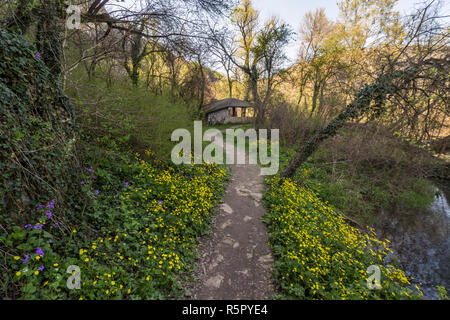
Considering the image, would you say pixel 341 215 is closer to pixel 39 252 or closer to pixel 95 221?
pixel 95 221

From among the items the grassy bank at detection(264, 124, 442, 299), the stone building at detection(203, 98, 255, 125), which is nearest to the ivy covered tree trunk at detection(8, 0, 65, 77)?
the grassy bank at detection(264, 124, 442, 299)

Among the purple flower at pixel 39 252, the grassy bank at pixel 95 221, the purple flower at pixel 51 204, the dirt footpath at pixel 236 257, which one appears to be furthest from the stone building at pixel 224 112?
the purple flower at pixel 39 252

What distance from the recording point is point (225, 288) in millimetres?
2662

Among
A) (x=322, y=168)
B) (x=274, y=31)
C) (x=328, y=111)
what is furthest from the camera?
(x=274, y=31)

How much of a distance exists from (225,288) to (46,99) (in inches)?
162

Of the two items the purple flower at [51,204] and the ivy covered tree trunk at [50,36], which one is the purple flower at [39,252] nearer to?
the purple flower at [51,204]

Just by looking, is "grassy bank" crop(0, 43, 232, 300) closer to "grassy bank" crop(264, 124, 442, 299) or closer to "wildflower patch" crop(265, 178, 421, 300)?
"wildflower patch" crop(265, 178, 421, 300)

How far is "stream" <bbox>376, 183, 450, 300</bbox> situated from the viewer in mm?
4145

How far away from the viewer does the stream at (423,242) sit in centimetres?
414

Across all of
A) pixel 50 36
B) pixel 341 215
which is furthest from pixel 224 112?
pixel 50 36

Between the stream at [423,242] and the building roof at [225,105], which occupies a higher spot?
the building roof at [225,105]

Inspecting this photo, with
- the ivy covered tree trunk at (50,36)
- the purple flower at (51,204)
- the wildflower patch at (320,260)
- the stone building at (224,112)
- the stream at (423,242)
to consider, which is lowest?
the stream at (423,242)
